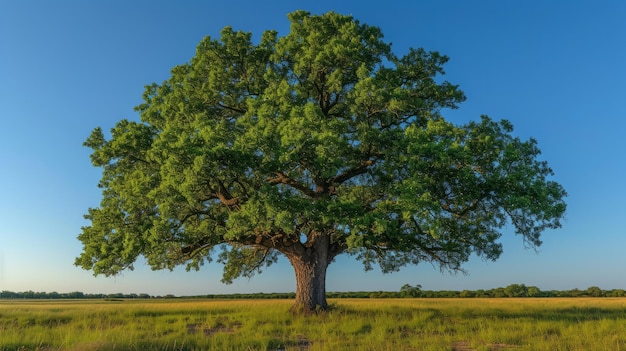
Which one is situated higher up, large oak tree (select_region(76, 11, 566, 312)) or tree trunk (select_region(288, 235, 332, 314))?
large oak tree (select_region(76, 11, 566, 312))

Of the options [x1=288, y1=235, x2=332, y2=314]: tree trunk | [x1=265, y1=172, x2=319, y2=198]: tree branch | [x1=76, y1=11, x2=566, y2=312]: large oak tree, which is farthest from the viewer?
[x1=288, y1=235, x2=332, y2=314]: tree trunk

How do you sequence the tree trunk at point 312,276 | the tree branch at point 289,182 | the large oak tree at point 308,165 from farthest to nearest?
the tree trunk at point 312,276, the tree branch at point 289,182, the large oak tree at point 308,165

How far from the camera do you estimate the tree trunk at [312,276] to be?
2442 cm

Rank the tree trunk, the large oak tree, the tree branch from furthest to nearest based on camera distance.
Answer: the tree trunk < the tree branch < the large oak tree

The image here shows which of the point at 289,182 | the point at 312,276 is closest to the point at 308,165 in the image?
the point at 289,182

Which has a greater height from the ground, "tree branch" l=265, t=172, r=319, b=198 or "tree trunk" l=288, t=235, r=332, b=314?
"tree branch" l=265, t=172, r=319, b=198

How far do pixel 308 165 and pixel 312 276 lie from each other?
7.42 m

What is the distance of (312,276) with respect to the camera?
980 inches

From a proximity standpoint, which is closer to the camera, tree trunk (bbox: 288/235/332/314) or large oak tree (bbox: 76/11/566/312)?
large oak tree (bbox: 76/11/566/312)

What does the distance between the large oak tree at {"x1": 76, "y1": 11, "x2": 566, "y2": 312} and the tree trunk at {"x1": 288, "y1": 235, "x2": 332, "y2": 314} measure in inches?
3.0

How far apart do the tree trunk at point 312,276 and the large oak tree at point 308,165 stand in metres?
0.08

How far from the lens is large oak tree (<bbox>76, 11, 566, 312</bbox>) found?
19703 mm

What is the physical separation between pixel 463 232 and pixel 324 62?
1211 centimetres

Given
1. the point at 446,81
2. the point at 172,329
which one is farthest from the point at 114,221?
the point at 446,81
